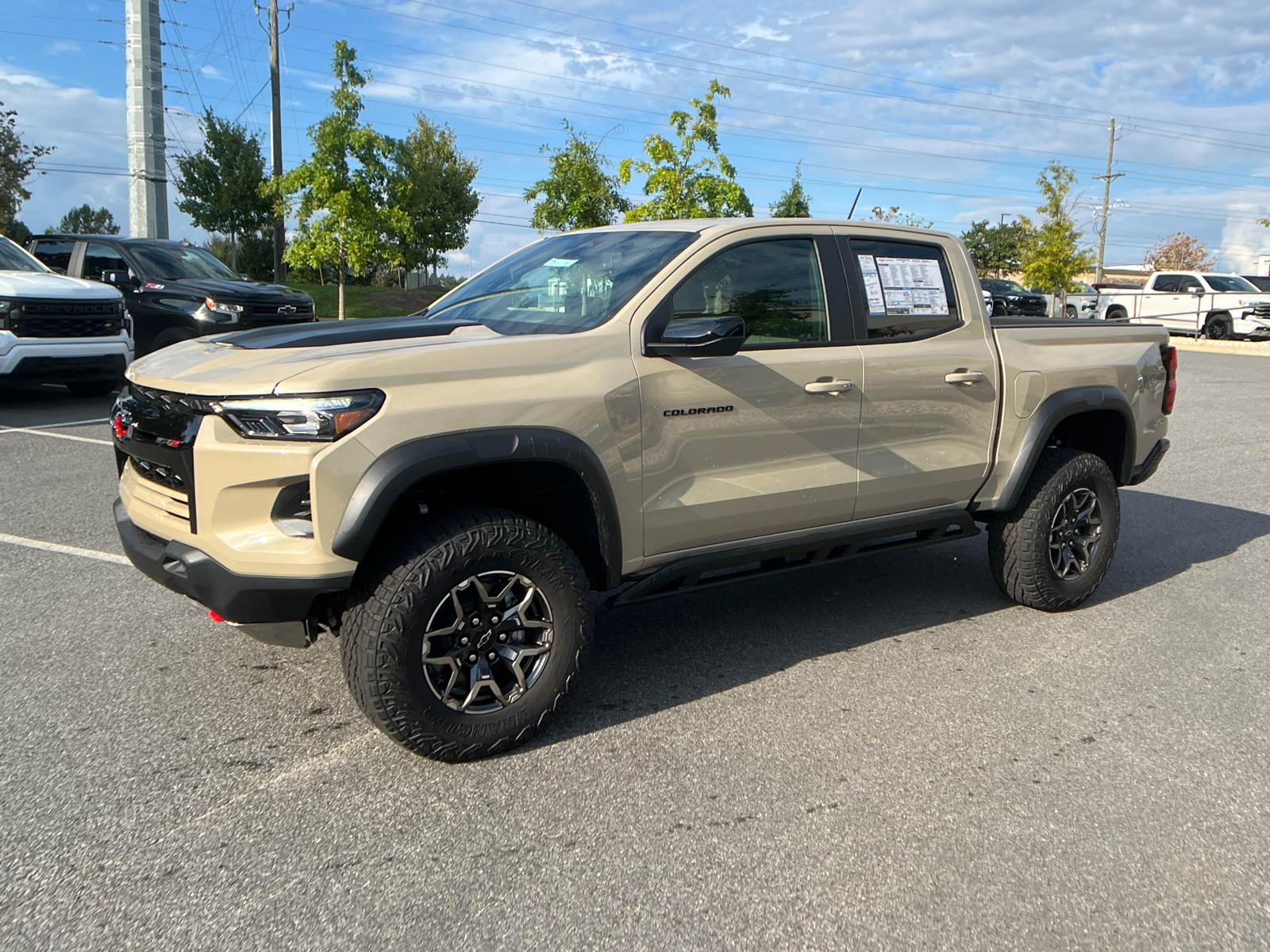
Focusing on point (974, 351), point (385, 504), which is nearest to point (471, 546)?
point (385, 504)

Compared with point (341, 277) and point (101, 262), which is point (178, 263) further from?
point (341, 277)

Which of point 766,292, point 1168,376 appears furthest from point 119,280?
point 1168,376

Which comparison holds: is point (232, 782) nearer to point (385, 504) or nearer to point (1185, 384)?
point (385, 504)

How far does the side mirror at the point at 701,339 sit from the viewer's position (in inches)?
142

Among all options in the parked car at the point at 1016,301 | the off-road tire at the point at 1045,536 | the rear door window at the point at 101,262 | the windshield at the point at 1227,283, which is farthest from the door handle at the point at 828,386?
the parked car at the point at 1016,301

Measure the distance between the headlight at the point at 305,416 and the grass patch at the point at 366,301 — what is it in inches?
925

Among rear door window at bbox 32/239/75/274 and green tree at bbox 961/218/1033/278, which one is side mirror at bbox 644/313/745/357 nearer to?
rear door window at bbox 32/239/75/274

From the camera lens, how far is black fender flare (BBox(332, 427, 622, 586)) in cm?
308

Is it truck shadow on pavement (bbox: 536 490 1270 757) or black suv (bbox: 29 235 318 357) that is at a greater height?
black suv (bbox: 29 235 318 357)

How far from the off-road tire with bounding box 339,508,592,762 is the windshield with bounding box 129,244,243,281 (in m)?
12.0

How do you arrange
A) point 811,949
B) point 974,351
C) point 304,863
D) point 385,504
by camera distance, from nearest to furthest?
point 811,949 → point 304,863 → point 385,504 → point 974,351

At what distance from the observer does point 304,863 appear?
284 centimetres

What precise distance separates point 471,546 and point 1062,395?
3196 millimetres

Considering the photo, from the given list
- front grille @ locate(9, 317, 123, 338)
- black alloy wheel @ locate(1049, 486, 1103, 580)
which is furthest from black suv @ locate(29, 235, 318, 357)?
black alloy wheel @ locate(1049, 486, 1103, 580)
